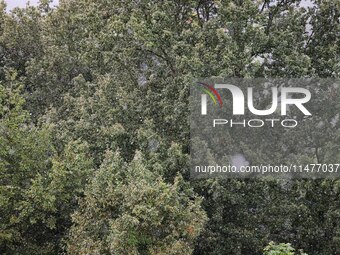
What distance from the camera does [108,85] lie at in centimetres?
1803

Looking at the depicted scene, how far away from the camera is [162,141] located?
16.6 meters

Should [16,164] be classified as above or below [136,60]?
below

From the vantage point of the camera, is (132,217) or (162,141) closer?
(132,217)

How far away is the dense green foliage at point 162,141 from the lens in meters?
14.2

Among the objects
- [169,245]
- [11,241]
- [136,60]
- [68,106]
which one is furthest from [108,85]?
[169,245]

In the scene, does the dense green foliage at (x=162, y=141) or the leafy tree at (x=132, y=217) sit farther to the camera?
the dense green foliage at (x=162, y=141)

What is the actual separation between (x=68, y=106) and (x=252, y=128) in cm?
778

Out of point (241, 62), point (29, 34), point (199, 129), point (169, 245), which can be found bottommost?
point (169, 245)

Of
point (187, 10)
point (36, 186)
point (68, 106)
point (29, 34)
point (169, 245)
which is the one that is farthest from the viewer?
point (29, 34)

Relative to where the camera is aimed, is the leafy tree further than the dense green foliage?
No

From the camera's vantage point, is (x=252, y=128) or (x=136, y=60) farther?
(x=136, y=60)

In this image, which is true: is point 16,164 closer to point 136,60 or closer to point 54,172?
point 54,172

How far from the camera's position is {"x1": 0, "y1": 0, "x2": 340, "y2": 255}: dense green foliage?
46.5ft

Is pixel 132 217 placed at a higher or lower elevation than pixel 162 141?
lower
